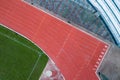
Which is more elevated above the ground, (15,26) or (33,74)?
(15,26)

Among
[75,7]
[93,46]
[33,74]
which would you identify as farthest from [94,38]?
[33,74]

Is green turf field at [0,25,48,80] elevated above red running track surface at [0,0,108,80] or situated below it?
below

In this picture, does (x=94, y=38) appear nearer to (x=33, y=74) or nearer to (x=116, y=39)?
(x=116, y=39)

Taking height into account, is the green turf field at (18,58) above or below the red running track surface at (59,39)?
below

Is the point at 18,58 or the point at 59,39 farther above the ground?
the point at 59,39
